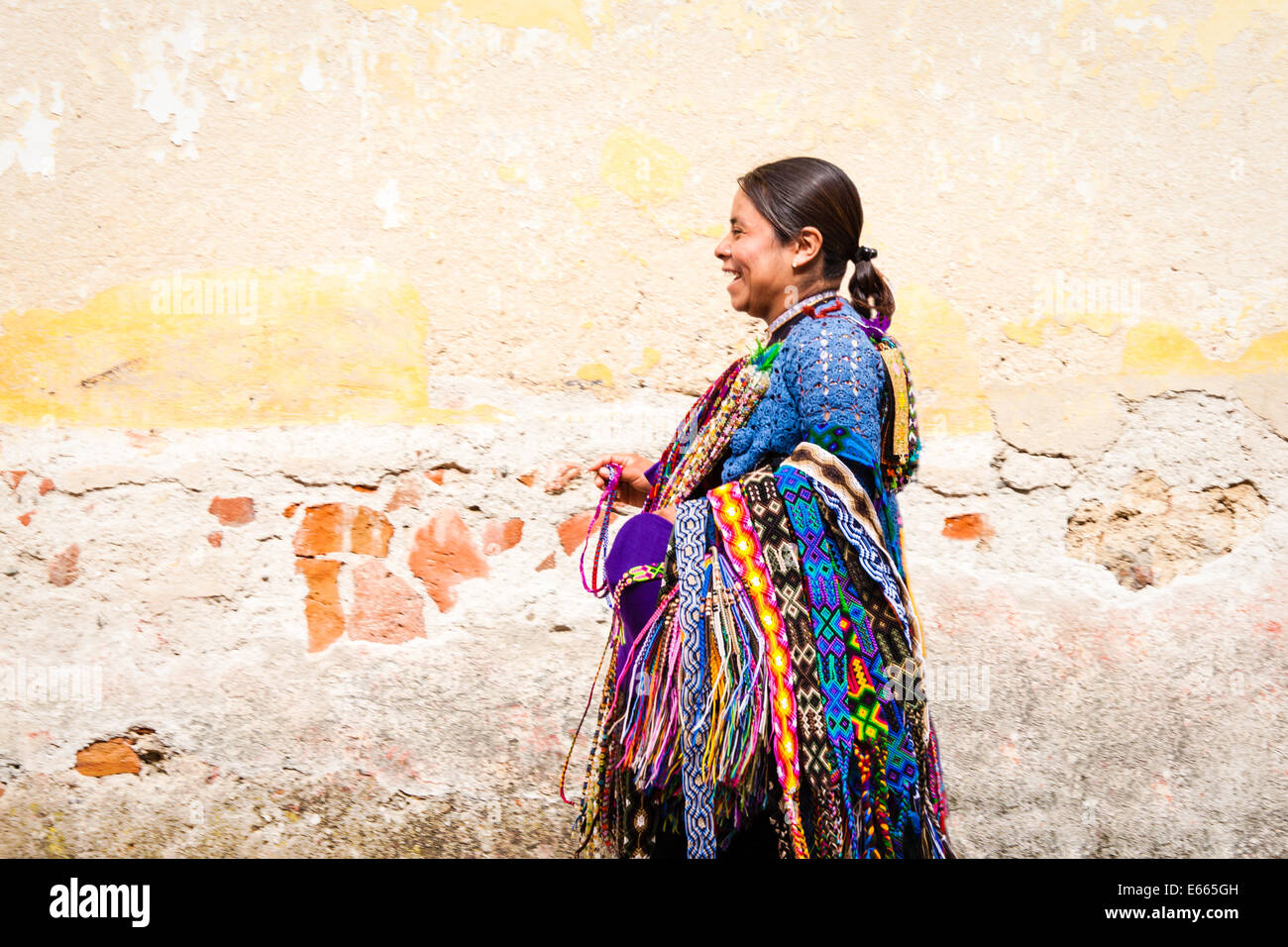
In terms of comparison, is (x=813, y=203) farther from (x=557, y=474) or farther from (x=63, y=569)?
(x=63, y=569)

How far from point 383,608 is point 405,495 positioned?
13.4 inches

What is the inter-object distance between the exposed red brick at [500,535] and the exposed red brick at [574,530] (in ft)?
0.42

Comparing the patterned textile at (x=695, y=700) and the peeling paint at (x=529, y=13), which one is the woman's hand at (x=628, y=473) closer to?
the patterned textile at (x=695, y=700)

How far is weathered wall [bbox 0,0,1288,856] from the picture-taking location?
313 centimetres

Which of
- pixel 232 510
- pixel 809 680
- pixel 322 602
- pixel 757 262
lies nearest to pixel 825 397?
pixel 757 262

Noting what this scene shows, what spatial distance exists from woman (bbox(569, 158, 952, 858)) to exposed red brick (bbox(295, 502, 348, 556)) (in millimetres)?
1383

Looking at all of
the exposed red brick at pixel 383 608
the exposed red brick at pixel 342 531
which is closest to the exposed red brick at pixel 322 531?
Result: the exposed red brick at pixel 342 531

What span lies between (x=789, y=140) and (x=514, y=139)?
2.79 feet

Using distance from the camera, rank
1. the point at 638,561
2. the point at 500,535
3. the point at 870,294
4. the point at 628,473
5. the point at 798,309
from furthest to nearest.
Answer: the point at 500,535, the point at 628,473, the point at 870,294, the point at 798,309, the point at 638,561

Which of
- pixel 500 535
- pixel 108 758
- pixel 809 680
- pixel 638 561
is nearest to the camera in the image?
pixel 809 680

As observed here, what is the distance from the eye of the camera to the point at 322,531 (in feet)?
10.4

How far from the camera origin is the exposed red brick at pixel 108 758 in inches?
122

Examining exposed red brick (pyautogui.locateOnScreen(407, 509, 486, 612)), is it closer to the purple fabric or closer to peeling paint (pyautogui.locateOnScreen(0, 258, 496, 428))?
peeling paint (pyautogui.locateOnScreen(0, 258, 496, 428))

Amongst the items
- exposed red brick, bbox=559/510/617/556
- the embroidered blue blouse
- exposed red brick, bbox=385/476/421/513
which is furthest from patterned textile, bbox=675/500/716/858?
exposed red brick, bbox=385/476/421/513
